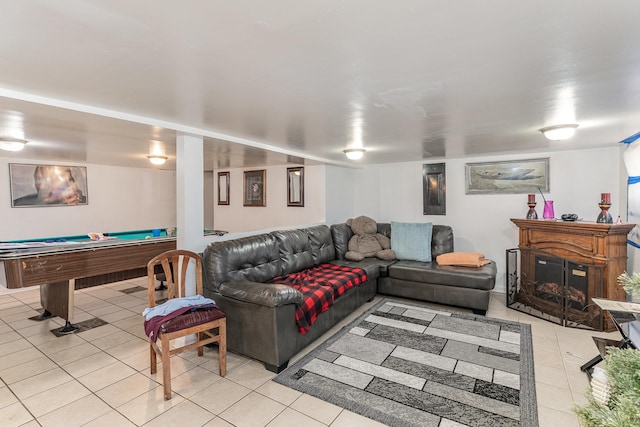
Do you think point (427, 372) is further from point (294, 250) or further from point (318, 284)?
point (294, 250)

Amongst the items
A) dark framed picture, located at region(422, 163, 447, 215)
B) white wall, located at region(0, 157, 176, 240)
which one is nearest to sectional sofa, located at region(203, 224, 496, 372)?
dark framed picture, located at region(422, 163, 447, 215)

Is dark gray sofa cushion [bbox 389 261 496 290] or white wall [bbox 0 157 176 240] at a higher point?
white wall [bbox 0 157 176 240]

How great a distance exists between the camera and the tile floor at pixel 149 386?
205 cm

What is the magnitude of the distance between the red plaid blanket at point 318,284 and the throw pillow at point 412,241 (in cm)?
109

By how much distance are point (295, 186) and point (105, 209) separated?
367 centimetres

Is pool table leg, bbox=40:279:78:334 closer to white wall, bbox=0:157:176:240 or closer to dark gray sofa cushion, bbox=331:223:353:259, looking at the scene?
white wall, bbox=0:157:176:240

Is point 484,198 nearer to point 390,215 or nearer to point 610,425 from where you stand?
point 390,215

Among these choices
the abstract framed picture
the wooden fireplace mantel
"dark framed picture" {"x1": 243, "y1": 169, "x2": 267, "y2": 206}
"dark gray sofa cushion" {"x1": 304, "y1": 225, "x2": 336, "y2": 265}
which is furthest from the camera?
"dark framed picture" {"x1": 243, "y1": 169, "x2": 267, "y2": 206}

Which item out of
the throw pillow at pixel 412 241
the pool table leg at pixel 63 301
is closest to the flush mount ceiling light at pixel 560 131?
the throw pillow at pixel 412 241

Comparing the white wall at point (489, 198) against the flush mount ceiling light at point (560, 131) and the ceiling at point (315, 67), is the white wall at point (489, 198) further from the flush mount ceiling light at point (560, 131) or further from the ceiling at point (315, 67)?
the flush mount ceiling light at point (560, 131)

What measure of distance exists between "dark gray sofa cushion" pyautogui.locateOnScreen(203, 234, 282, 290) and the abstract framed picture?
134 inches

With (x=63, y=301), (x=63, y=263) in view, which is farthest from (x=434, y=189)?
(x=63, y=301)

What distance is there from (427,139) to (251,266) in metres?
2.42

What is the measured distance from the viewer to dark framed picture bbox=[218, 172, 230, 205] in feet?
21.3
